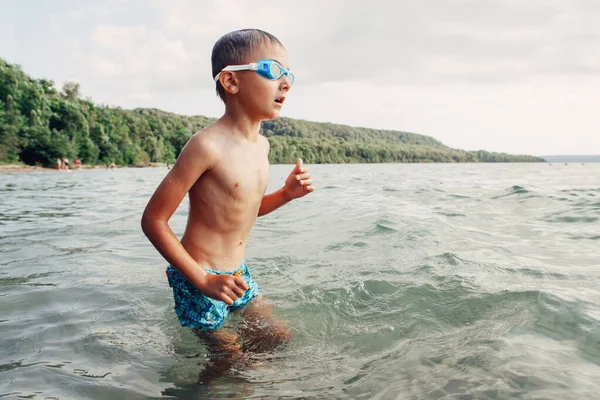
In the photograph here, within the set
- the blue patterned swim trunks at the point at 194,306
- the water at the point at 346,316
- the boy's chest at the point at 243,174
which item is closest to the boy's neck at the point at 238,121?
the boy's chest at the point at 243,174

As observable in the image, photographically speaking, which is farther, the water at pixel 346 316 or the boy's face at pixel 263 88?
the boy's face at pixel 263 88

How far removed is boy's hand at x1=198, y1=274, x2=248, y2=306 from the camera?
2.13 meters

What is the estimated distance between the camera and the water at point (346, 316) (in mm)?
2094

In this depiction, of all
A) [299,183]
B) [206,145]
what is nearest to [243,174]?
[206,145]

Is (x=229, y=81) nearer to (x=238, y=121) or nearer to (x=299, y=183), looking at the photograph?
(x=238, y=121)

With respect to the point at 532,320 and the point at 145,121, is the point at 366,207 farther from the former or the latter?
the point at 145,121

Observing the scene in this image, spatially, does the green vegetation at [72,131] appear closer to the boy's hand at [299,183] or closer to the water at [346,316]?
the water at [346,316]

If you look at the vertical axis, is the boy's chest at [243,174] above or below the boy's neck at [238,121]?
below

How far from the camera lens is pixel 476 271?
403 cm

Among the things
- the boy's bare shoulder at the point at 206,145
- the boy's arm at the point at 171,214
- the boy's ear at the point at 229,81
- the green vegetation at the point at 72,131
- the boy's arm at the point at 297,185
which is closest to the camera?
the boy's arm at the point at 171,214

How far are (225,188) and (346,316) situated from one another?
1307 millimetres

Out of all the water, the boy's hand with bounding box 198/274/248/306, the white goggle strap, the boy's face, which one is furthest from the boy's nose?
the water

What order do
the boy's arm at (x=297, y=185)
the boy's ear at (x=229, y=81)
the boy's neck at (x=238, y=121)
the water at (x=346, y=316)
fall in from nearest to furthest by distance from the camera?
the water at (x=346, y=316)
the boy's ear at (x=229, y=81)
the boy's neck at (x=238, y=121)
the boy's arm at (x=297, y=185)

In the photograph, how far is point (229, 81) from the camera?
2453mm
